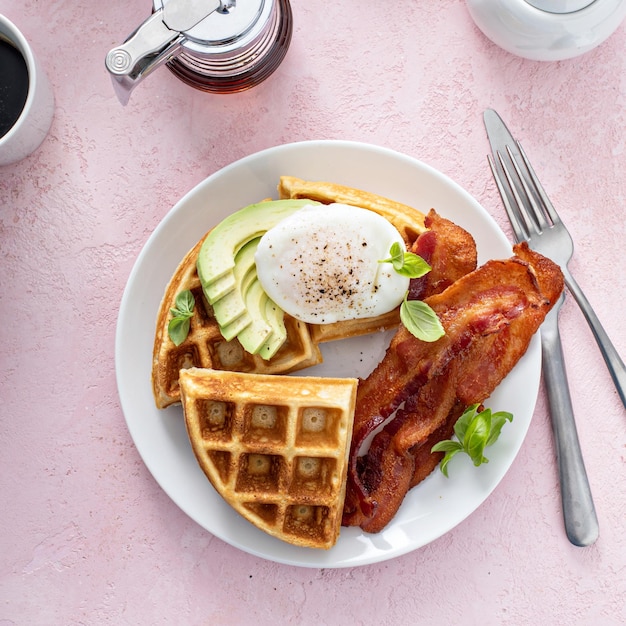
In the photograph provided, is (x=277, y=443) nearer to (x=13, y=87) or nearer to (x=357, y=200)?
(x=357, y=200)

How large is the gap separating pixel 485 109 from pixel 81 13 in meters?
1.49

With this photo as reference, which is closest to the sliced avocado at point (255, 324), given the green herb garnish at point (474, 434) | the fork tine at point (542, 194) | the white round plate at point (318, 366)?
the white round plate at point (318, 366)

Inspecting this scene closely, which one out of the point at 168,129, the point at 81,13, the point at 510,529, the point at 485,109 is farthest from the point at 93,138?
the point at 510,529

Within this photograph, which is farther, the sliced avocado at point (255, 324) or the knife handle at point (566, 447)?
the knife handle at point (566, 447)

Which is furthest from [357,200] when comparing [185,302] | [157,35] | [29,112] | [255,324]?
[29,112]

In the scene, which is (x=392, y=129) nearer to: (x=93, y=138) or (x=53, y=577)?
(x=93, y=138)

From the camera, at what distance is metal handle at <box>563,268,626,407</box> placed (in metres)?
2.33

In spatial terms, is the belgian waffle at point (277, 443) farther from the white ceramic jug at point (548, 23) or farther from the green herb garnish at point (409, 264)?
the white ceramic jug at point (548, 23)

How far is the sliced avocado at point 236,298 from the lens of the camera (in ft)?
6.51

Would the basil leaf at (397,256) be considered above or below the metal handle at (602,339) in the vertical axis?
above

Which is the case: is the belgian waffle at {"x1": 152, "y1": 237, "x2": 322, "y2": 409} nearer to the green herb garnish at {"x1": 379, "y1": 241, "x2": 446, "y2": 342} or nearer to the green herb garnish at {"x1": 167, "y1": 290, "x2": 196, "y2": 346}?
the green herb garnish at {"x1": 167, "y1": 290, "x2": 196, "y2": 346}

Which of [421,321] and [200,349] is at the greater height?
[200,349]

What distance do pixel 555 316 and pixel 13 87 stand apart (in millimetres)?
1993

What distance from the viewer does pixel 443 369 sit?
2.10 meters
